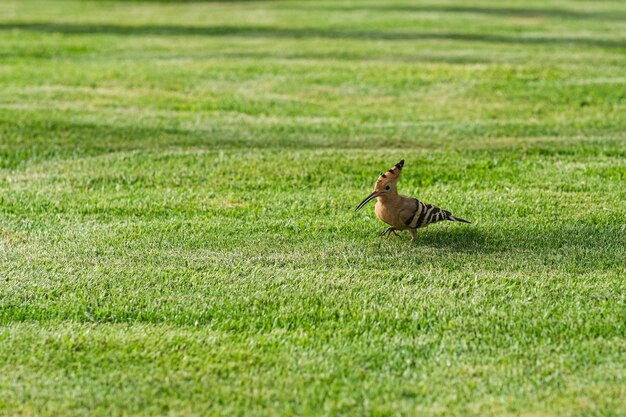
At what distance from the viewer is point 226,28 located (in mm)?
18828

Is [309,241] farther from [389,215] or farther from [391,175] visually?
[391,175]

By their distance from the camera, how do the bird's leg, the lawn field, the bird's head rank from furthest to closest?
the bird's leg, the bird's head, the lawn field

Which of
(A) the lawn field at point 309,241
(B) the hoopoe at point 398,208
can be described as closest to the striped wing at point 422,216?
(B) the hoopoe at point 398,208

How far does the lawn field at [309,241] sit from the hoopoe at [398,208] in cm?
17

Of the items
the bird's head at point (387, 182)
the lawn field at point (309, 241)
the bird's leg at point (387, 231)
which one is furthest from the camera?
the bird's leg at point (387, 231)

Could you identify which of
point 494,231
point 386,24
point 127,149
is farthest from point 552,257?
point 386,24

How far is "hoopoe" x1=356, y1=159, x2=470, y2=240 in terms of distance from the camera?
5.57 m

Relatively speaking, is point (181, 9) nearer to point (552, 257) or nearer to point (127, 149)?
point (127, 149)

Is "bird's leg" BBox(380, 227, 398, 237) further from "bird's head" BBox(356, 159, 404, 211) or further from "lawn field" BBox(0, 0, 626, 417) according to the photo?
"bird's head" BBox(356, 159, 404, 211)

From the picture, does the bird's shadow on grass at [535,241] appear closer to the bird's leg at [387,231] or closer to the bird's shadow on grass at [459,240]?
the bird's shadow on grass at [459,240]

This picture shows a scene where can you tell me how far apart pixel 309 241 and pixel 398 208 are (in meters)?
0.62

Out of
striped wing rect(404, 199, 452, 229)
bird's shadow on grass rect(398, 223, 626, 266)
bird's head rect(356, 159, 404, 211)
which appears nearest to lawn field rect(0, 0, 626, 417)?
bird's shadow on grass rect(398, 223, 626, 266)

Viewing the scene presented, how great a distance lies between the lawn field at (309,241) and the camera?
400 cm

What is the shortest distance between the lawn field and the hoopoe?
173mm
